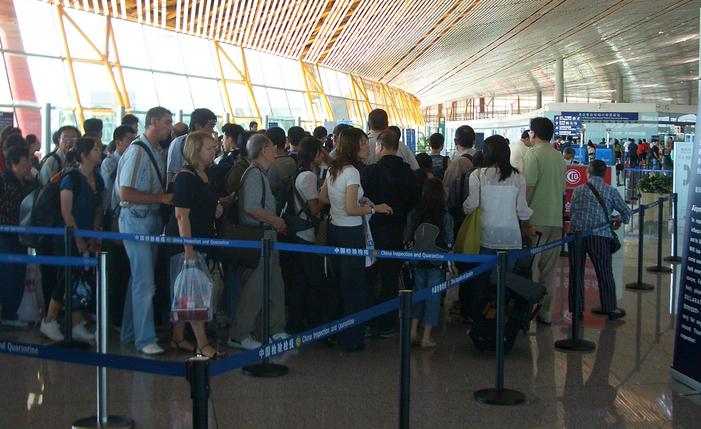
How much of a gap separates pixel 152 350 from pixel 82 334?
0.95m

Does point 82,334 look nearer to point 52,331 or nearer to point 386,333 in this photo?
point 52,331

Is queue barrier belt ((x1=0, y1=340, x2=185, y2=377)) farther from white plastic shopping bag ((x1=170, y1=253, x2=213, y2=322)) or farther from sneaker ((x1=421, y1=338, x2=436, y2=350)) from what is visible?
sneaker ((x1=421, y1=338, x2=436, y2=350))

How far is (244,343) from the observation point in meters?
6.83

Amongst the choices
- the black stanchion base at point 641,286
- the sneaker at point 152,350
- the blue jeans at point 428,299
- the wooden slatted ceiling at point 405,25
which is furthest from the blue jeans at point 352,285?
the wooden slatted ceiling at point 405,25

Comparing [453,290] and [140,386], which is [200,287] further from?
[453,290]

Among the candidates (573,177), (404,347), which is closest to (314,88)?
(573,177)

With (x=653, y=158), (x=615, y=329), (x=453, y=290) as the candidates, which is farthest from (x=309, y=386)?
(x=653, y=158)

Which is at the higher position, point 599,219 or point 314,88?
point 314,88

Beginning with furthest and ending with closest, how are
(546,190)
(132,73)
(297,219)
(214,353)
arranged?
(132,73) → (546,190) → (297,219) → (214,353)

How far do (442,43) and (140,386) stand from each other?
33.4 metres

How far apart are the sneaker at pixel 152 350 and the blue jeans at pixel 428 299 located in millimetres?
2026

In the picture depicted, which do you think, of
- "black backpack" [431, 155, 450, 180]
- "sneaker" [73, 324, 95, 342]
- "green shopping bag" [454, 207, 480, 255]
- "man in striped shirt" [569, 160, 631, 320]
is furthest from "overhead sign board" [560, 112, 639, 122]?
"sneaker" [73, 324, 95, 342]

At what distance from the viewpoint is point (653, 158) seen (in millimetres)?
32781

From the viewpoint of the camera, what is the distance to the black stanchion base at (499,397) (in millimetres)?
5390
